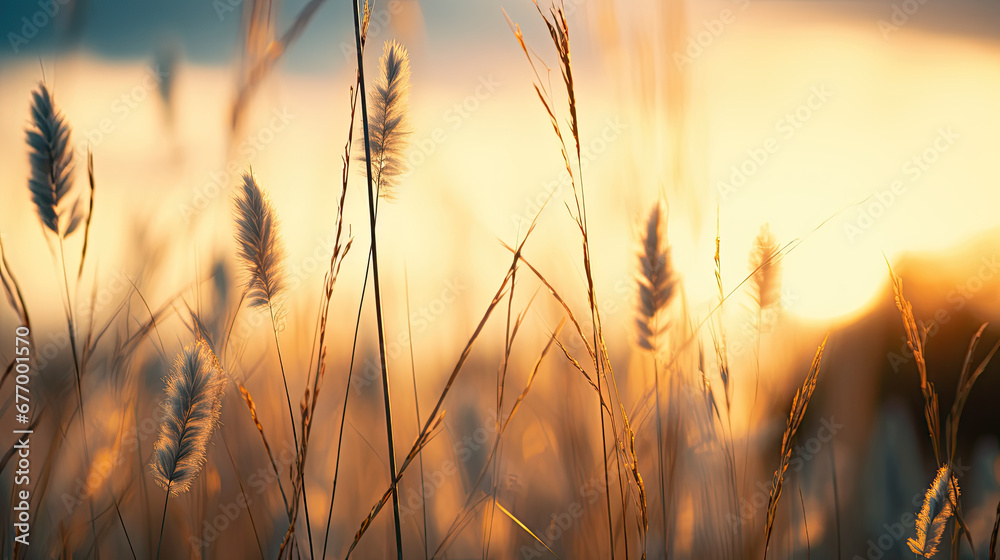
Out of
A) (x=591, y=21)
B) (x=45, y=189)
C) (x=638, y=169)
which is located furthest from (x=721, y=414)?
(x=45, y=189)

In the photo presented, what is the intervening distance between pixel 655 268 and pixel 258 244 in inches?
22.8

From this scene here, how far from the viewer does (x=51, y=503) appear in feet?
2.63

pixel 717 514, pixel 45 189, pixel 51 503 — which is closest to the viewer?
pixel 45 189

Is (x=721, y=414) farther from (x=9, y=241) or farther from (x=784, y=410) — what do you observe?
(x=9, y=241)

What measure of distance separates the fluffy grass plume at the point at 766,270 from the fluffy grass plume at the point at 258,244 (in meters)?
0.80

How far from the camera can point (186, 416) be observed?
578 mm

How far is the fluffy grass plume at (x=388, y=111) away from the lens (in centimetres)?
60

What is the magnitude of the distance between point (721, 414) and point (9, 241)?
1.39m
